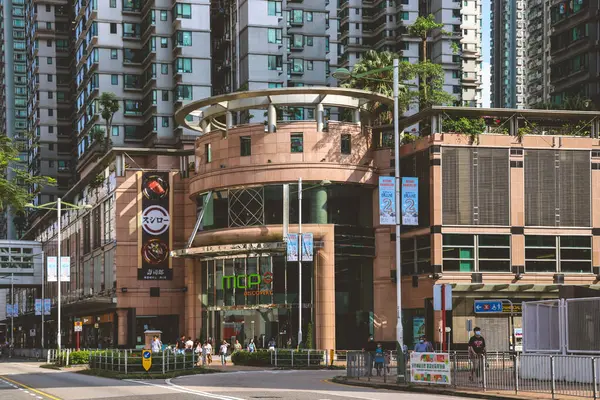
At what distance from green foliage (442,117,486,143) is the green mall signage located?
15798 mm

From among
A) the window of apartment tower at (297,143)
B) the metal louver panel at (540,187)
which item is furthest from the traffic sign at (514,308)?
the window of apartment tower at (297,143)

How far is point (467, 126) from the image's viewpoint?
68.0 metres

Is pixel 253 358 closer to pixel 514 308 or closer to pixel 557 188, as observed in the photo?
pixel 514 308

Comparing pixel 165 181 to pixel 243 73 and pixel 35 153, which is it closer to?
pixel 243 73

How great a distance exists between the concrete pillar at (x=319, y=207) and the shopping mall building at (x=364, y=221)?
7 centimetres

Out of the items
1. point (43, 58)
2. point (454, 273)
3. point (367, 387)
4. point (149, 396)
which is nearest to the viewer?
point (149, 396)

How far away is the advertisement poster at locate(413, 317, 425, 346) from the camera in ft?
224

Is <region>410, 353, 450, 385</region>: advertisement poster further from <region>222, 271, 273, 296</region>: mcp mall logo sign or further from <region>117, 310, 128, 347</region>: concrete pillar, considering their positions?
<region>117, 310, 128, 347</region>: concrete pillar

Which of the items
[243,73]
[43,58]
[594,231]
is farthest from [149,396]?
[43,58]

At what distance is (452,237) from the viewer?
221ft

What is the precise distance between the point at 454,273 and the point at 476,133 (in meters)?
9.20

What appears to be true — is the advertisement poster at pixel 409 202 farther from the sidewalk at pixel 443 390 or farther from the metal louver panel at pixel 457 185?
the metal louver panel at pixel 457 185

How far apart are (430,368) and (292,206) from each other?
119ft

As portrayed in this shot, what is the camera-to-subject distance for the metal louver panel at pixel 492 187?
67.8m
